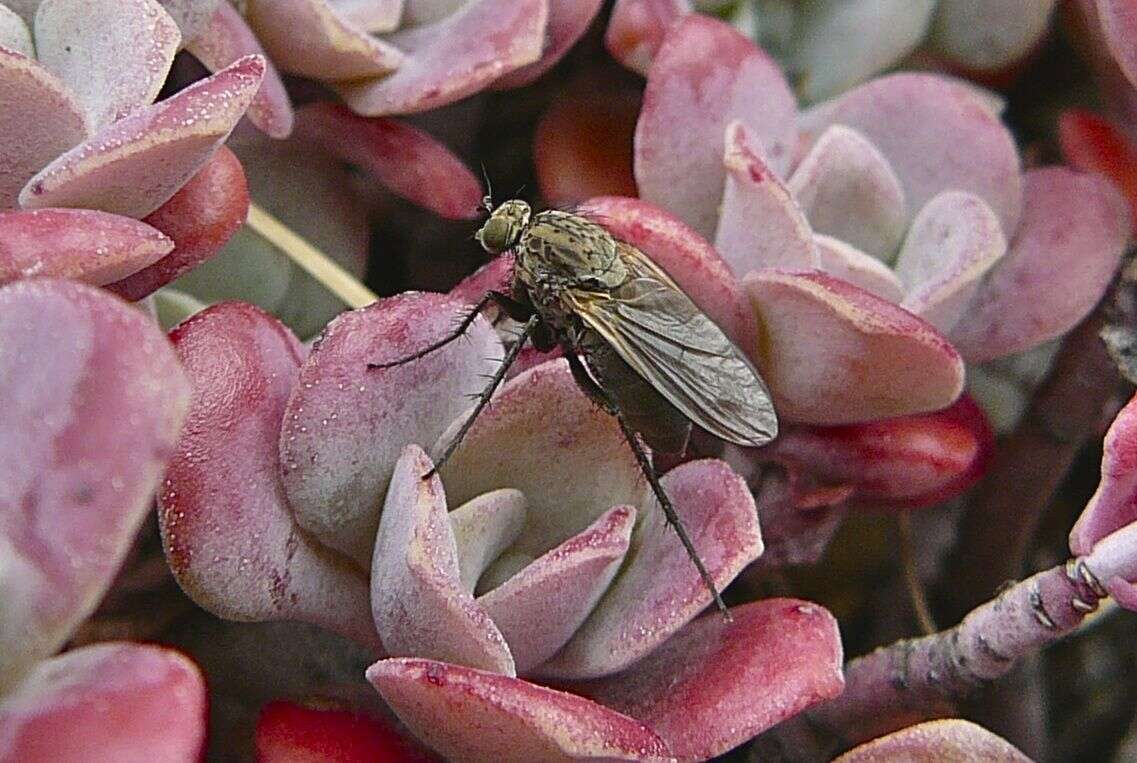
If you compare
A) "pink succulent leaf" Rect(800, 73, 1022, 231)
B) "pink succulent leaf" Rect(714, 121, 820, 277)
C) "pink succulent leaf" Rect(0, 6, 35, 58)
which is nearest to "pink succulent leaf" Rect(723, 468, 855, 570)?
"pink succulent leaf" Rect(714, 121, 820, 277)

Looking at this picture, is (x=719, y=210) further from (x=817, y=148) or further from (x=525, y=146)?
(x=525, y=146)

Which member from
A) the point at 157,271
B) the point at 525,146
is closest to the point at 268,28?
the point at 157,271

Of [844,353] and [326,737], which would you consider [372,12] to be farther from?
[326,737]

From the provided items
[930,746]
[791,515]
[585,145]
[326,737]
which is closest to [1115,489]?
[930,746]

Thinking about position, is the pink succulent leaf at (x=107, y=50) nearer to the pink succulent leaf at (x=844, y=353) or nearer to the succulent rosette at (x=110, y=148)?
the succulent rosette at (x=110, y=148)

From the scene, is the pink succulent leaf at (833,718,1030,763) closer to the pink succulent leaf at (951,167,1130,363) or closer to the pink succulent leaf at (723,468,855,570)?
the pink succulent leaf at (723,468,855,570)
